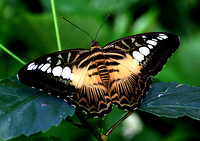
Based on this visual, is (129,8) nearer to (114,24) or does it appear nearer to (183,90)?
(114,24)

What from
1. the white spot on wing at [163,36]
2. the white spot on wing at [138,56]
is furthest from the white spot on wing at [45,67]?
the white spot on wing at [163,36]

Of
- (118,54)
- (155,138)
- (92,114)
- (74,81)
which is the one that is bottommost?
(155,138)

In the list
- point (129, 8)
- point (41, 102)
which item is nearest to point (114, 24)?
point (129, 8)

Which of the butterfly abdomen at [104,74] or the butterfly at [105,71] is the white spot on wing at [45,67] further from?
the butterfly abdomen at [104,74]

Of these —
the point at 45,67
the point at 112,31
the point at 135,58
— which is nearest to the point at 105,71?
the point at 135,58

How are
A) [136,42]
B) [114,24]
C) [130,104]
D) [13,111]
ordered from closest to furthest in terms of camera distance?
1. [13,111]
2. [130,104]
3. [136,42]
4. [114,24]

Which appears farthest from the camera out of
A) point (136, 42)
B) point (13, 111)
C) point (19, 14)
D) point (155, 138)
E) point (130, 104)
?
point (19, 14)

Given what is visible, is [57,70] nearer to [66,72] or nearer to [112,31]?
[66,72]
